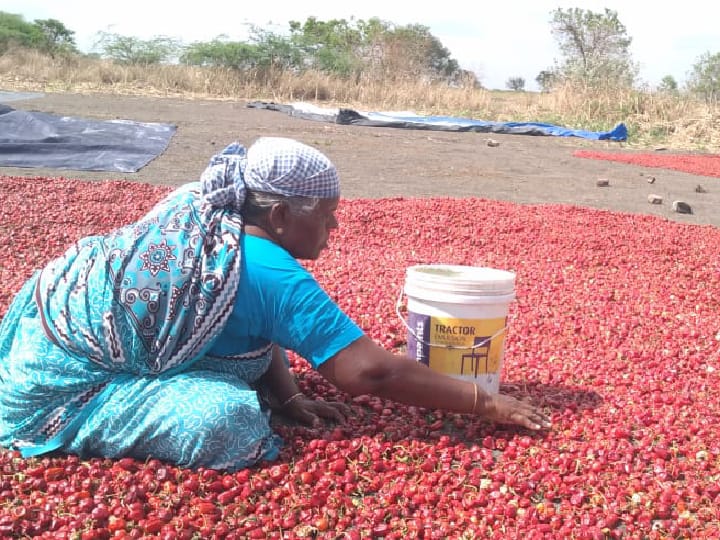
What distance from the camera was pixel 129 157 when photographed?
10539 millimetres

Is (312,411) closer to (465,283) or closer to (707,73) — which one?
(465,283)

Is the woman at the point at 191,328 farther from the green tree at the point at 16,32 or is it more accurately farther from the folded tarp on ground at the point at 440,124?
the green tree at the point at 16,32

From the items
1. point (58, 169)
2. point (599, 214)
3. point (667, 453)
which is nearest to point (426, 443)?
point (667, 453)

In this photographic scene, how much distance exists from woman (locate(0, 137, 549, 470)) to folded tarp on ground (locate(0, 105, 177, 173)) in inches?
295

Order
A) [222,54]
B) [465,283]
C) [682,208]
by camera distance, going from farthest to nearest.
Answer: [222,54], [682,208], [465,283]

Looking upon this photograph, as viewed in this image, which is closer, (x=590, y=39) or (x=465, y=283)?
(x=465, y=283)

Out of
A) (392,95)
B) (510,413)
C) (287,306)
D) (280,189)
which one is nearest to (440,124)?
(392,95)

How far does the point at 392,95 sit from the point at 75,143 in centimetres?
1364

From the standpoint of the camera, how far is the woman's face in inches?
109

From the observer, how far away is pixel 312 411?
10.5ft

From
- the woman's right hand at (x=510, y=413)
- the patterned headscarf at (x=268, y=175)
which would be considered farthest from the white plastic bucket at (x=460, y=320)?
the patterned headscarf at (x=268, y=175)

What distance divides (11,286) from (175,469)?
308cm

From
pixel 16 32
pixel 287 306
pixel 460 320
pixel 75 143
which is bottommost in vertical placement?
pixel 460 320

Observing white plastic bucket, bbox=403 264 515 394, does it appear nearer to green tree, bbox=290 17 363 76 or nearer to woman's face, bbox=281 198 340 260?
woman's face, bbox=281 198 340 260
